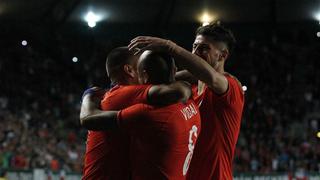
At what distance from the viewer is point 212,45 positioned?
4.79 meters

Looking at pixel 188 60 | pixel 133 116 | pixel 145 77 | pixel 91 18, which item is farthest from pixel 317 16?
pixel 133 116

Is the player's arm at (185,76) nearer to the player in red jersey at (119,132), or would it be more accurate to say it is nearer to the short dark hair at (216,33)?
the short dark hair at (216,33)

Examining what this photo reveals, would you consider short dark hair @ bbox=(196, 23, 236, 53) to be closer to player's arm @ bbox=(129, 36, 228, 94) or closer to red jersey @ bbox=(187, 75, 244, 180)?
red jersey @ bbox=(187, 75, 244, 180)

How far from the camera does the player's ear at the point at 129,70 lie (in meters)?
4.26

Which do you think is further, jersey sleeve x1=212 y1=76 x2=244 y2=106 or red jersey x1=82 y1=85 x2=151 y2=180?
jersey sleeve x1=212 y1=76 x2=244 y2=106

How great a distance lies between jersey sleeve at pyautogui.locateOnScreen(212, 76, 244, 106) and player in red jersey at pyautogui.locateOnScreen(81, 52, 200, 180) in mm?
545

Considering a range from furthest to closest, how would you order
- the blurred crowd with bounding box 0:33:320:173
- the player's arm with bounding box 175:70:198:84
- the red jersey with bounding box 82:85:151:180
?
the blurred crowd with bounding box 0:33:320:173
the player's arm with bounding box 175:70:198:84
the red jersey with bounding box 82:85:151:180

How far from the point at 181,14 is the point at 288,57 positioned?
15.7 feet

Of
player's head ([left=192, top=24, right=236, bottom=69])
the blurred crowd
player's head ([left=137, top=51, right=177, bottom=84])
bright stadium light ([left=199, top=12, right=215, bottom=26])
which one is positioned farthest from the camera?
bright stadium light ([left=199, top=12, right=215, bottom=26])

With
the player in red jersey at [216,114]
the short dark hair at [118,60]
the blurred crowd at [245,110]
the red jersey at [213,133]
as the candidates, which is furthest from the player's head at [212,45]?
the blurred crowd at [245,110]

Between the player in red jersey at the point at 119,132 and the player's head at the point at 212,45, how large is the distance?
71 centimetres

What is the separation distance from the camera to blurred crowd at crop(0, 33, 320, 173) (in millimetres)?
17484

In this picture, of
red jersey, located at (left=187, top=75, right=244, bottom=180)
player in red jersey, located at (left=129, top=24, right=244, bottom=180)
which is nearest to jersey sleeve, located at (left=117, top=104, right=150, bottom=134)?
player in red jersey, located at (left=129, top=24, right=244, bottom=180)

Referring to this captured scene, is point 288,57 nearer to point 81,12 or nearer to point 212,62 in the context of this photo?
point 81,12
